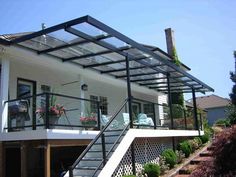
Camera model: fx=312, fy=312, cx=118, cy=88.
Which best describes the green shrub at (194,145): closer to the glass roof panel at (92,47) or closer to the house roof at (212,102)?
the glass roof panel at (92,47)

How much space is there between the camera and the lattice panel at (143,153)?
11123 mm

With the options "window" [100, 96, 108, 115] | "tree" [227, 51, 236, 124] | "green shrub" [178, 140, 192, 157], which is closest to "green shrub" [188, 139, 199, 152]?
"green shrub" [178, 140, 192, 157]

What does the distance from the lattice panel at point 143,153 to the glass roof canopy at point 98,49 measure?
3.45m

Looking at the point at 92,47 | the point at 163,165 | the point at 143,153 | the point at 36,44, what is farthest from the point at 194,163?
the point at 36,44

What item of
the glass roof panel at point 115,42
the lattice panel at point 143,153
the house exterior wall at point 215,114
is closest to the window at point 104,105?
the lattice panel at point 143,153

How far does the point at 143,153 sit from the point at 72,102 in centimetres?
504

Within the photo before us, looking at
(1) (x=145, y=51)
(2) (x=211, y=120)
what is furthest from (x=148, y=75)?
(2) (x=211, y=120)

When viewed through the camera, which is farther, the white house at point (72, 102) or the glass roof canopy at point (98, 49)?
the white house at point (72, 102)

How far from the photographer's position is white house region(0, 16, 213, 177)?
1033 cm

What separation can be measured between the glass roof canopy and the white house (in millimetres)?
28

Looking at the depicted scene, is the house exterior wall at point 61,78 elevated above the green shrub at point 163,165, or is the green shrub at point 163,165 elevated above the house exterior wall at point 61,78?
the house exterior wall at point 61,78

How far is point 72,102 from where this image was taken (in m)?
16.0

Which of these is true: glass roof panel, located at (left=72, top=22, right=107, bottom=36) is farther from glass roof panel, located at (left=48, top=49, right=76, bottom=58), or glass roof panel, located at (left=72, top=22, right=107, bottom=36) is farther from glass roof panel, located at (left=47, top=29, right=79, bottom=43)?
glass roof panel, located at (left=48, top=49, right=76, bottom=58)

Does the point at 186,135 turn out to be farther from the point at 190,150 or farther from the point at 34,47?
the point at 34,47
